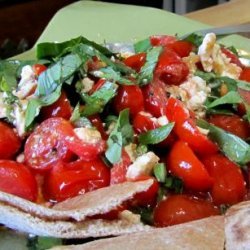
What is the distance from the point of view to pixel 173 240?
1.10 meters

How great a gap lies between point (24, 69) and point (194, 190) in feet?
1.71

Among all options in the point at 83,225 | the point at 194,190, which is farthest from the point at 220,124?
the point at 83,225

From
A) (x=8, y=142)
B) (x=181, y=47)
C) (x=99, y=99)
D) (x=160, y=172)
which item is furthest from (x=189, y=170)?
(x=181, y=47)

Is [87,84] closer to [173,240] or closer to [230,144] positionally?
[230,144]

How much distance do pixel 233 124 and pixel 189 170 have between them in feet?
0.79

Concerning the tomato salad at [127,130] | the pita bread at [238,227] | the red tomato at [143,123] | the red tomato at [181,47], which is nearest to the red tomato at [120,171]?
the tomato salad at [127,130]

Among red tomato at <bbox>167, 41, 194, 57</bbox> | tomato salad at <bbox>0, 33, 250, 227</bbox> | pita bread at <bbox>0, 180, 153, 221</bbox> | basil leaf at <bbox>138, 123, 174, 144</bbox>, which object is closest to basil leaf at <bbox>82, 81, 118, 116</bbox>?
tomato salad at <bbox>0, 33, 250, 227</bbox>

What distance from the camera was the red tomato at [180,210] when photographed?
127 cm

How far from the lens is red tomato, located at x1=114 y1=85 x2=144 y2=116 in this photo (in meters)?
1.43

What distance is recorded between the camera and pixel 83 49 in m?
1.56

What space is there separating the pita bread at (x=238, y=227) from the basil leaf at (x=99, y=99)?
15.6 inches

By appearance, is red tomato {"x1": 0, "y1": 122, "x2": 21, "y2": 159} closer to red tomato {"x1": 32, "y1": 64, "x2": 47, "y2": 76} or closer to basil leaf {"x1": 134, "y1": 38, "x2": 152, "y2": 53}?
red tomato {"x1": 32, "y1": 64, "x2": 47, "y2": 76}

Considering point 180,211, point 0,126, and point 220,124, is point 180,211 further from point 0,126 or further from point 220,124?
point 0,126

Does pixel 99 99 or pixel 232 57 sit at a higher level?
pixel 99 99
